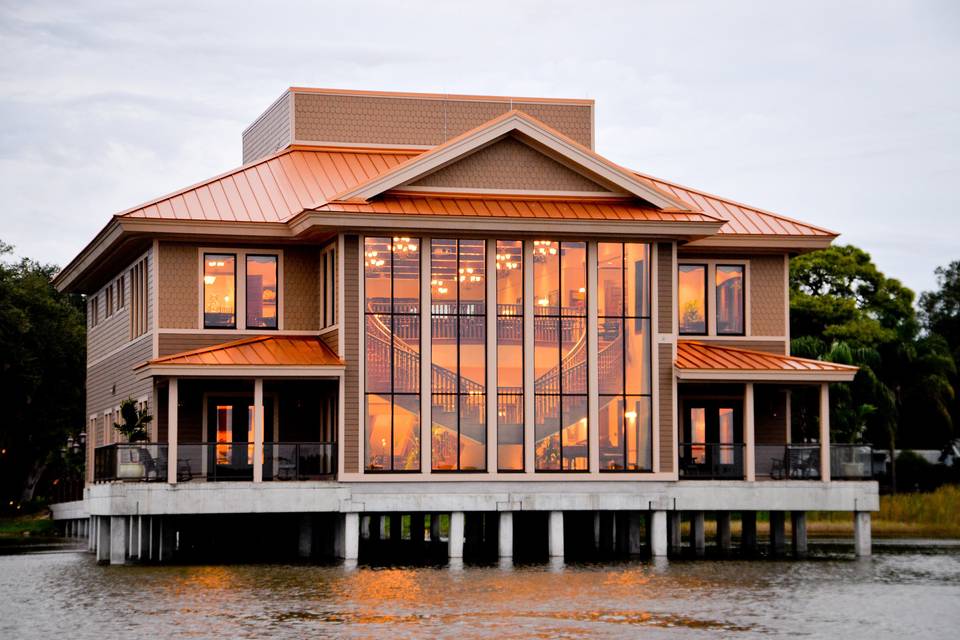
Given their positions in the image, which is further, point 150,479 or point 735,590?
point 150,479

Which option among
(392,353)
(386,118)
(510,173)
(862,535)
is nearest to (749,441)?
(862,535)

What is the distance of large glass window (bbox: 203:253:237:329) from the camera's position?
44.0m

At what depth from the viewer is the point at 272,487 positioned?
40.2m

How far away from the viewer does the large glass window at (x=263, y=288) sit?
44469mm

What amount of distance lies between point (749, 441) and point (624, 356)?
12.8 feet

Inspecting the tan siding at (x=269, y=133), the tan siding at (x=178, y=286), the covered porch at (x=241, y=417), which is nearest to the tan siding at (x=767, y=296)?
the covered porch at (x=241, y=417)

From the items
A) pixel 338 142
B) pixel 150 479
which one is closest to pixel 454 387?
pixel 150 479

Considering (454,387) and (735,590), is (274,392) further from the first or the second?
(735,590)

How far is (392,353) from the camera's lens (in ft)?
137

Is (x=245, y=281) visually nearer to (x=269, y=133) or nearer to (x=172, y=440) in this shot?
(x=172, y=440)

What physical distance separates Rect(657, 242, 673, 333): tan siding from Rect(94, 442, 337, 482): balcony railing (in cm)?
905

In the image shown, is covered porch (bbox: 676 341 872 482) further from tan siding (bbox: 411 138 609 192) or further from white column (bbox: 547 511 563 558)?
tan siding (bbox: 411 138 609 192)

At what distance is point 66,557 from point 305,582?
15.5 meters

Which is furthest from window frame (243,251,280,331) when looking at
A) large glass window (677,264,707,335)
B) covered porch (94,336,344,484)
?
large glass window (677,264,707,335)
